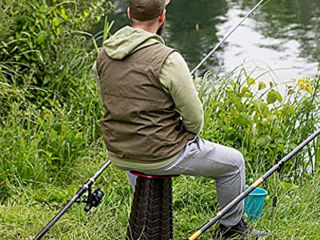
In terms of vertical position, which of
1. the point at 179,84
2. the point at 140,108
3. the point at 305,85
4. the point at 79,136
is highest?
the point at 179,84

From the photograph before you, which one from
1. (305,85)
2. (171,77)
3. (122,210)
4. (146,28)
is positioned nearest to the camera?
(171,77)

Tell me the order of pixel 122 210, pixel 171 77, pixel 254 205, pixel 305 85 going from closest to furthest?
pixel 171 77 < pixel 254 205 < pixel 122 210 < pixel 305 85

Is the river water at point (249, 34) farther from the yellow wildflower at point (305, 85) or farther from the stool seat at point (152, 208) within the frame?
the stool seat at point (152, 208)

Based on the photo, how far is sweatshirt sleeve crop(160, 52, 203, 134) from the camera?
2535 millimetres

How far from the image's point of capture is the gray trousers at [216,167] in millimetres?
2754

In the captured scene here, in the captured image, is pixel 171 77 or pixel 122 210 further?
pixel 122 210

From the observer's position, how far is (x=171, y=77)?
253cm

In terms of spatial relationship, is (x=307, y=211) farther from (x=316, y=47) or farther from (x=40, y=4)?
(x=316, y=47)

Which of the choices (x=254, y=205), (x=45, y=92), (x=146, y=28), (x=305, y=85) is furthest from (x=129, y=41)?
(x=45, y=92)

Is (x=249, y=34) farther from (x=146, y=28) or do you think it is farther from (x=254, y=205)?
(x=146, y=28)

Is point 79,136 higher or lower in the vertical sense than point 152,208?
lower

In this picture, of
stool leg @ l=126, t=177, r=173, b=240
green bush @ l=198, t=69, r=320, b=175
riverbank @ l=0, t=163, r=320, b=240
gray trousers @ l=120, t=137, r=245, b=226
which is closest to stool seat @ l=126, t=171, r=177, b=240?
stool leg @ l=126, t=177, r=173, b=240

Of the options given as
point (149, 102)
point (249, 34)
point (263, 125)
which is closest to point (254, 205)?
point (263, 125)

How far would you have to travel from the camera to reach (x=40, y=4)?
16.6 ft
